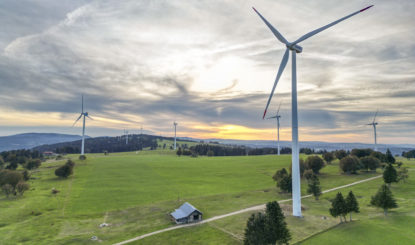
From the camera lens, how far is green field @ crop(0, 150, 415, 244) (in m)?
53.7

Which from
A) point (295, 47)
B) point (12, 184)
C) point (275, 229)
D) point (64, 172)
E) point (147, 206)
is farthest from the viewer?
point (64, 172)

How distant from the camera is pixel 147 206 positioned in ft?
254

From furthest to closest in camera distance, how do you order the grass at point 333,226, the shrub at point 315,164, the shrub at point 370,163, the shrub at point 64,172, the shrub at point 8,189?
the shrub at point 315,164 < the shrub at point 370,163 < the shrub at point 64,172 < the shrub at point 8,189 < the grass at point 333,226

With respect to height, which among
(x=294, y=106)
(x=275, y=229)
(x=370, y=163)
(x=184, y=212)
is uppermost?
Answer: (x=294, y=106)

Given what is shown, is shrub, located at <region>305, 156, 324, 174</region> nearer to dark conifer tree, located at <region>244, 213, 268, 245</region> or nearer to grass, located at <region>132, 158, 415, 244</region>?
grass, located at <region>132, 158, 415, 244</region>

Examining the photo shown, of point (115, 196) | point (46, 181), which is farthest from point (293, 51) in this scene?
point (46, 181)

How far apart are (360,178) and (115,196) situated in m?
115

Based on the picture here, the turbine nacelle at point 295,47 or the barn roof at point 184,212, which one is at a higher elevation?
the turbine nacelle at point 295,47

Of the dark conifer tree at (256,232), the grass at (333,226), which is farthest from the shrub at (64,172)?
the dark conifer tree at (256,232)

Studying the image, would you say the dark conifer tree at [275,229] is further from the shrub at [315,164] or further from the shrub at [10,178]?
the shrub at [10,178]

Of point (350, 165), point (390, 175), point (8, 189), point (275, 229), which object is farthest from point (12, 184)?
point (350, 165)

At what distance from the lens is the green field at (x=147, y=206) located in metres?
53.7

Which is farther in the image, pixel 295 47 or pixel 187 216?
pixel 295 47

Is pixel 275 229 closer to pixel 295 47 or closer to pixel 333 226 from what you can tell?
pixel 333 226
